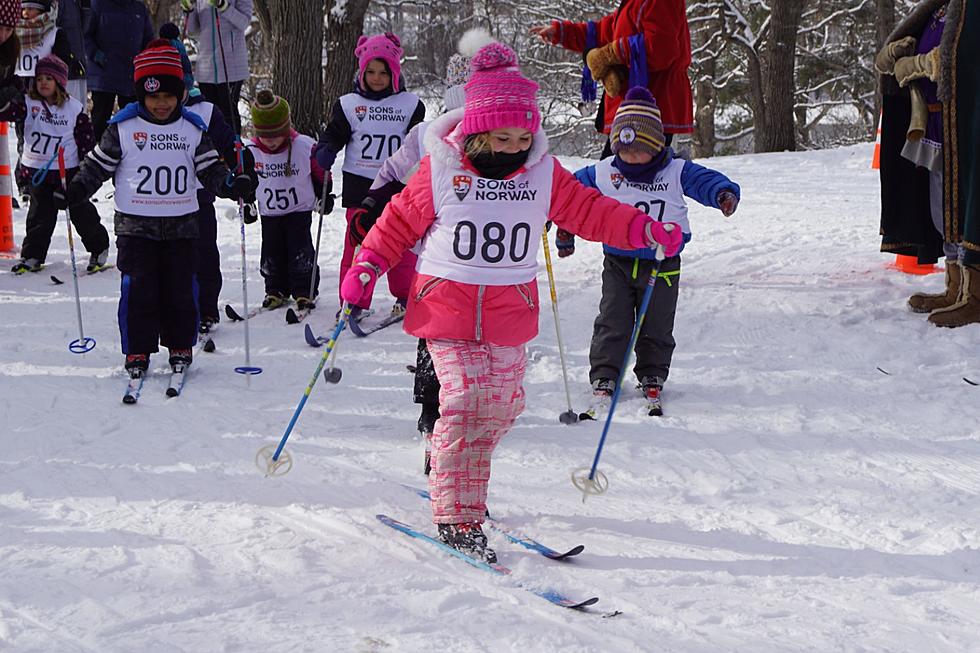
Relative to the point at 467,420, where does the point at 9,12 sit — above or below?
above

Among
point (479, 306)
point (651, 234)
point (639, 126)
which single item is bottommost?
point (479, 306)

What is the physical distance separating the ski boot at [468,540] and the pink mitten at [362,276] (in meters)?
0.90

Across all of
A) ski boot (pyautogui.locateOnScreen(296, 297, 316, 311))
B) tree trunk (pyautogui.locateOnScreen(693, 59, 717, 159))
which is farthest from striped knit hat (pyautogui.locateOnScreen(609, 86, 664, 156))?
tree trunk (pyautogui.locateOnScreen(693, 59, 717, 159))

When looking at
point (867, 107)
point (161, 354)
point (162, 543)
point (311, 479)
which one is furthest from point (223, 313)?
point (867, 107)

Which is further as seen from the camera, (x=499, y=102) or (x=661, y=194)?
(x=661, y=194)

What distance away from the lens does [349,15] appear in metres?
12.9

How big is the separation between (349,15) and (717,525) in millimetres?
10526

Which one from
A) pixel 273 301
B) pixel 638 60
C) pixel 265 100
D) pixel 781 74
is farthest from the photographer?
pixel 781 74

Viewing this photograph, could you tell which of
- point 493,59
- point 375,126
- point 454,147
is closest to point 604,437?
point 454,147

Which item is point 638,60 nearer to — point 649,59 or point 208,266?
point 649,59

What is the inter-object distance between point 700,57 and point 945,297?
55.8 feet

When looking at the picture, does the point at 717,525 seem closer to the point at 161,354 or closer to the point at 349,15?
the point at 161,354

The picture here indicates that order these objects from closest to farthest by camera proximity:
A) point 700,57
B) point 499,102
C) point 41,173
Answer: point 499,102 → point 41,173 → point 700,57

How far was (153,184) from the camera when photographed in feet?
18.4
